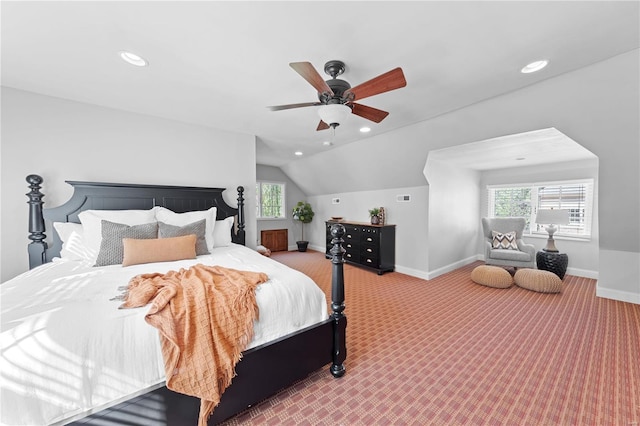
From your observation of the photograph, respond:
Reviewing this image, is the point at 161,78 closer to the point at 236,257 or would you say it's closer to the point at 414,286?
the point at 236,257

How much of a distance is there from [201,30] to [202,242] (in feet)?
6.52

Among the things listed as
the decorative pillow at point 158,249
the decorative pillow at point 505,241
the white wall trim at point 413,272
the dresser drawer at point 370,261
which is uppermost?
the decorative pillow at point 158,249

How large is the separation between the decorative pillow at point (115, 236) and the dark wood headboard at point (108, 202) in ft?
2.02

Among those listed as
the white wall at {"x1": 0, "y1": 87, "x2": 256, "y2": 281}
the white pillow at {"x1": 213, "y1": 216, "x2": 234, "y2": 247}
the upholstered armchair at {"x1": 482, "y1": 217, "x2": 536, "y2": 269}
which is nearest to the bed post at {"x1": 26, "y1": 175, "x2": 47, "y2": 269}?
the white wall at {"x1": 0, "y1": 87, "x2": 256, "y2": 281}

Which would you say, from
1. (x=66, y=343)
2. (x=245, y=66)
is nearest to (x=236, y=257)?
(x=66, y=343)

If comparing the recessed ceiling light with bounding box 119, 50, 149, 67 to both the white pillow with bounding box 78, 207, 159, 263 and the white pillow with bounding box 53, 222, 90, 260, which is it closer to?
the white pillow with bounding box 78, 207, 159, 263

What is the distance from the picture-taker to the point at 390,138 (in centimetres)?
392

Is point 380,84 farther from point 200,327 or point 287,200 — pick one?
point 287,200

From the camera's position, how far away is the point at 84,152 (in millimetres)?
2789

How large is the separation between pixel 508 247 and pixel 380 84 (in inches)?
173

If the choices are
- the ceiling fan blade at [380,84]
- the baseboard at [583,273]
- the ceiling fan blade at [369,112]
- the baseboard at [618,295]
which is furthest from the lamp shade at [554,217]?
the ceiling fan blade at [380,84]

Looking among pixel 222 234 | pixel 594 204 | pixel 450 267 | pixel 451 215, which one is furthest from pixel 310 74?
pixel 594 204

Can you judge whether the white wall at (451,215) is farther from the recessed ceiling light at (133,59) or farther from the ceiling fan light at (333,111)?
the recessed ceiling light at (133,59)

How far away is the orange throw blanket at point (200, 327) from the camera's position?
1.20 m
